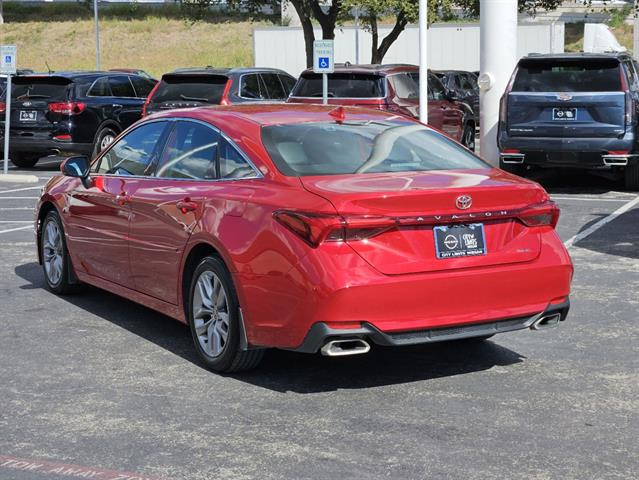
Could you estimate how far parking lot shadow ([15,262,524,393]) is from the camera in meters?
6.49

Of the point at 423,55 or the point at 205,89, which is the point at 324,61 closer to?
the point at 423,55

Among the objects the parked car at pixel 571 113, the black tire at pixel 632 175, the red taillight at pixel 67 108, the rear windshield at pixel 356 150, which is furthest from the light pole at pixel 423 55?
the rear windshield at pixel 356 150

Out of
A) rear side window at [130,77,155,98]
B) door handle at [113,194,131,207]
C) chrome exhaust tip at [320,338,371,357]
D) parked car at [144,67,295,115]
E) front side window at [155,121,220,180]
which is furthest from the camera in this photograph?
rear side window at [130,77,155,98]

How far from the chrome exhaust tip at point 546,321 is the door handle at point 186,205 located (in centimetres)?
201

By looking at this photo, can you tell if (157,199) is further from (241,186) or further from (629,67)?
(629,67)

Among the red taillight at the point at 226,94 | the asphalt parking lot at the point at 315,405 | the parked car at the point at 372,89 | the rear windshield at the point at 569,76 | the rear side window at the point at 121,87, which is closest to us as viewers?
the asphalt parking lot at the point at 315,405

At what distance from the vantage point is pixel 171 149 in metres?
7.48

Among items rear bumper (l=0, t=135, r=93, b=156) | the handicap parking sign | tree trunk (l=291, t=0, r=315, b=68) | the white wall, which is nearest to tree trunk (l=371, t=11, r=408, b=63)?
the white wall

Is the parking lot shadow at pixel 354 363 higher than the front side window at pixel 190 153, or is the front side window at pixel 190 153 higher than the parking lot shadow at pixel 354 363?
the front side window at pixel 190 153

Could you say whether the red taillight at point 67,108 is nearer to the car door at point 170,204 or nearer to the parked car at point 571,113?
the parked car at point 571,113

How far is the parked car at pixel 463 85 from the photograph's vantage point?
31094mm

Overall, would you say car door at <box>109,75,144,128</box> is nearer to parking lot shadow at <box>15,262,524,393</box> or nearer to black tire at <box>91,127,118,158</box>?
black tire at <box>91,127,118,158</box>

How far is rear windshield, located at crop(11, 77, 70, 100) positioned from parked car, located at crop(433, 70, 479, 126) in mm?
11961

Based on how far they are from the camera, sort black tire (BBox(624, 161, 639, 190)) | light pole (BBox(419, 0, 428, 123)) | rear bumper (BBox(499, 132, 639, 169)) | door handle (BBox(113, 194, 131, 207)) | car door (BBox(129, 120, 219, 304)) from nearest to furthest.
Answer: car door (BBox(129, 120, 219, 304))
door handle (BBox(113, 194, 131, 207))
rear bumper (BBox(499, 132, 639, 169))
black tire (BBox(624, 161, 639, 190))
light pole (BBox(419, 0, 428, 123))
